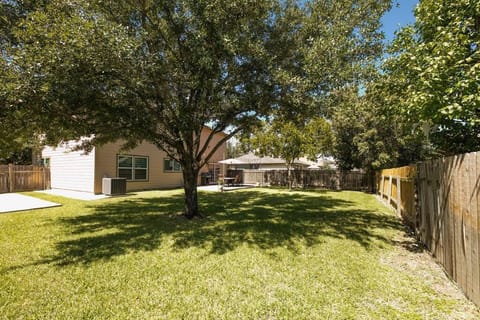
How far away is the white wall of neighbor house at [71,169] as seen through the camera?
13023 millimetres

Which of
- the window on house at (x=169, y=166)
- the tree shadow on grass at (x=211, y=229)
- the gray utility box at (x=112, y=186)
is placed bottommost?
the tree shadow on grass at (x=211, y=229)

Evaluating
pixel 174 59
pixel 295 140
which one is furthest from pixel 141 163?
pixel 174 59

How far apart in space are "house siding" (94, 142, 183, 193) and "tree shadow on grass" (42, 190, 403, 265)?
418 centimetres

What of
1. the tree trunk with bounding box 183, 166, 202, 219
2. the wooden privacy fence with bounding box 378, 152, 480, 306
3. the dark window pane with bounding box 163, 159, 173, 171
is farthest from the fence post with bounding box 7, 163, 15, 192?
the wooden privacy fence with bounding box 378, 152, 480, 306

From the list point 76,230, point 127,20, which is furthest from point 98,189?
point 127,20

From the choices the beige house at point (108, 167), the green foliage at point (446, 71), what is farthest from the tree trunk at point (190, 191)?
the beige house at point (108, 167)

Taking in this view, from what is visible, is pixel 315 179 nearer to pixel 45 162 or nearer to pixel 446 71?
Answer: pixel 446 71

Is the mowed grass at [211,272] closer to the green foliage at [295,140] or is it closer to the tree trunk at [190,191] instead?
the tree trunk at [190,191]

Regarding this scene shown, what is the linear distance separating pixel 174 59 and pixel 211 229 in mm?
4586

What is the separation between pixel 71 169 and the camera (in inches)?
558

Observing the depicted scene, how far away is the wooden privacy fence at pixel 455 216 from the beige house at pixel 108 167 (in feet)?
40.9

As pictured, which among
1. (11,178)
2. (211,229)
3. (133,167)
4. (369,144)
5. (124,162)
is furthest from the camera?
(369,144)

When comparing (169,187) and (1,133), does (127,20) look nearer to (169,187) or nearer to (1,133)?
(1,133)

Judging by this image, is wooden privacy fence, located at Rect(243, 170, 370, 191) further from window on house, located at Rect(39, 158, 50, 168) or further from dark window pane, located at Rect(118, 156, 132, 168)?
window on house, located at Rect(39, 158, 50, 168)
